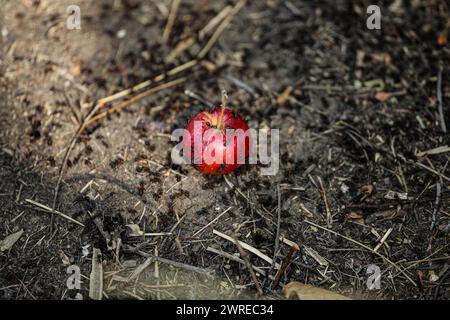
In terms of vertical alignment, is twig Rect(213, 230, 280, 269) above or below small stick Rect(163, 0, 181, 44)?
below

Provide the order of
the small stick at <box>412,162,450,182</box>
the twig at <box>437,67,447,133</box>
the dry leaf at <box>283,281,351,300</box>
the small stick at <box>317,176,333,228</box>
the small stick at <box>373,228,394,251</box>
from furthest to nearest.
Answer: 1. the twig at <box>437,67,447,133</box>
2. the small stick at <box>412,162,450,182</box>
3. the small stick at <box>317,176,333,228</box>
4. the small stick at <box>373,228,394,251</box>
5. the dry leaf at <box>283,281,351,300</box>

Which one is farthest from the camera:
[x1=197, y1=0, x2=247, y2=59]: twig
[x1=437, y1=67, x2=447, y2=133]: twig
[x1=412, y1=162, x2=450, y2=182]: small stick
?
[x1=197, y1=0, x2=247, y2=59]: twig

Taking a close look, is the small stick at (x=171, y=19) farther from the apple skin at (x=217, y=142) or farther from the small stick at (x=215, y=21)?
the apple skin at (x=217, y=142)

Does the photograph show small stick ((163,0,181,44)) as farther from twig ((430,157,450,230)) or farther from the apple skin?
twig ((430,157,450,230))

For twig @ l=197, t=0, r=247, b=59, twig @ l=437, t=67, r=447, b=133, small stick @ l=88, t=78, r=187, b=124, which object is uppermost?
twig @ l=197, t=0, r=247, b=59

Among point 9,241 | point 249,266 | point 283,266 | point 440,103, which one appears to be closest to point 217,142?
point 249,266

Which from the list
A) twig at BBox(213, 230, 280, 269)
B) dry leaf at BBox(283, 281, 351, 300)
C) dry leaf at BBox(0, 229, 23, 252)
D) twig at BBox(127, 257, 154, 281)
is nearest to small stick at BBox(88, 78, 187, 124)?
dry leaf at BBox(0, 229, 23, 252)
